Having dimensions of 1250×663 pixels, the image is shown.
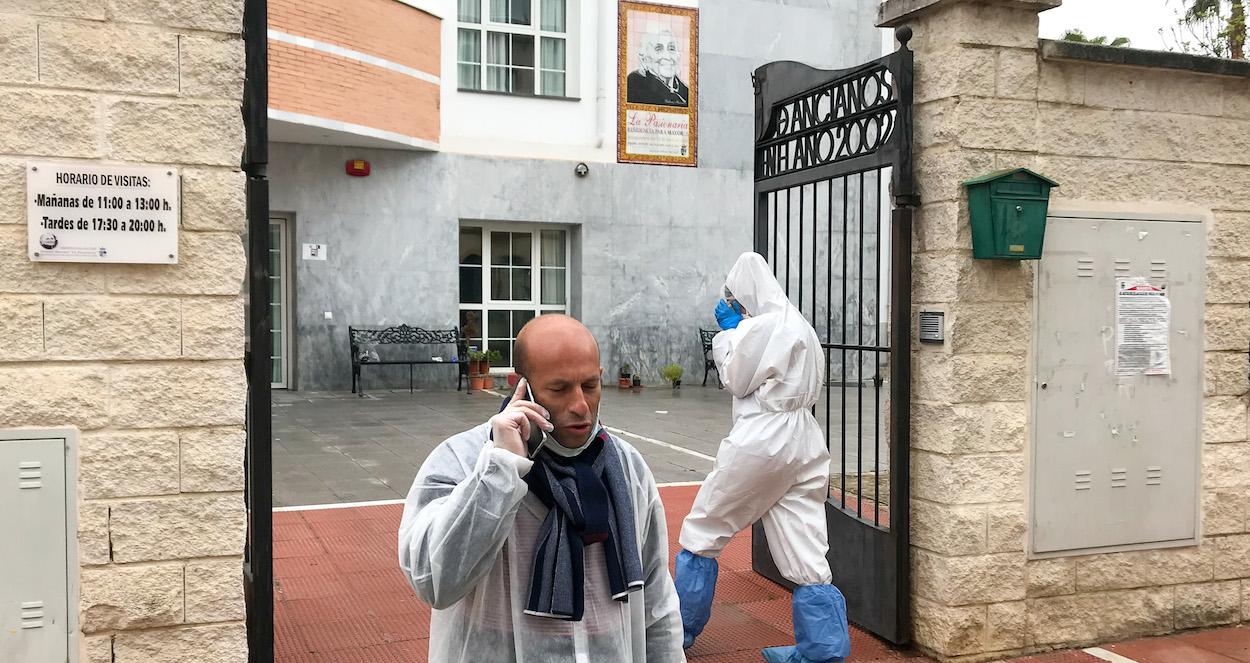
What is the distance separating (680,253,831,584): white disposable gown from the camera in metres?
4.92

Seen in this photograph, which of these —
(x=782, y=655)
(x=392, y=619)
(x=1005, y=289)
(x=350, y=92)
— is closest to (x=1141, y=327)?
(x=1005, y=289)

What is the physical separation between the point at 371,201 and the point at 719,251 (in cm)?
602

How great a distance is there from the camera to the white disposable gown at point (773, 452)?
492 cm

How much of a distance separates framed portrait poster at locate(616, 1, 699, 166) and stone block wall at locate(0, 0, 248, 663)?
1476cm

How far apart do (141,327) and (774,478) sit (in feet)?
8.84

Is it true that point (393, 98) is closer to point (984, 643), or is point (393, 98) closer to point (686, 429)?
point (686, 429)

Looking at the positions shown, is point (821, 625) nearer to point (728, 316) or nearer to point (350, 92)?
point (728, 316)

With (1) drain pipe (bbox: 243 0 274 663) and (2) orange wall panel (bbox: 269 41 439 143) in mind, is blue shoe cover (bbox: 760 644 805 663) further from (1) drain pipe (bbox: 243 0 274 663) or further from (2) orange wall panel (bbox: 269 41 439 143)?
(2) orange wall panel (bbox: 269 41 439 143)

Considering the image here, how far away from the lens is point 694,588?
5.09 meters

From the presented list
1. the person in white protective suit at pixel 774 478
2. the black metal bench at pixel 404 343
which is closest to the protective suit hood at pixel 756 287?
the person in white protective suit at pixel 774 478

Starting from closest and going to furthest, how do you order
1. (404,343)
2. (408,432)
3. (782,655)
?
(782,655)
(408,432)
(404,343)

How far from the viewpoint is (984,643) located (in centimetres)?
516

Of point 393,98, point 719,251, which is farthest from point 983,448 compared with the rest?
point 719,251

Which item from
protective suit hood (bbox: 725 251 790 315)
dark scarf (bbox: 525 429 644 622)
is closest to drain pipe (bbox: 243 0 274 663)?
dark scarf (bbox: 525 429 644 622)
